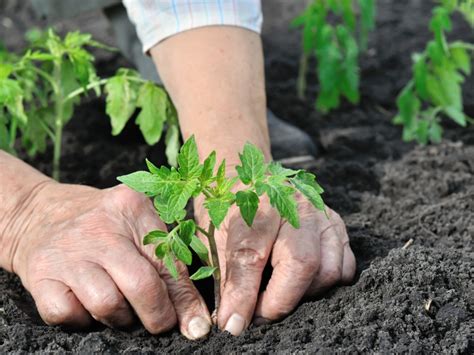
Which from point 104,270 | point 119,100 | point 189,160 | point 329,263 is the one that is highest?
point 189,160

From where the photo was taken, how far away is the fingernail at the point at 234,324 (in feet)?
5.97

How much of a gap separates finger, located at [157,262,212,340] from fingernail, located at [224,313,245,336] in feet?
0.19

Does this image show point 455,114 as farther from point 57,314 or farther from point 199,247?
point 57,314

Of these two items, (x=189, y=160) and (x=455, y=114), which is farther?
(x=455, y=114)

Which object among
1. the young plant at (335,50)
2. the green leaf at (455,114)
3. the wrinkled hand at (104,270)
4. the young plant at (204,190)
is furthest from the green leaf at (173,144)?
the green leaf at (455,114)

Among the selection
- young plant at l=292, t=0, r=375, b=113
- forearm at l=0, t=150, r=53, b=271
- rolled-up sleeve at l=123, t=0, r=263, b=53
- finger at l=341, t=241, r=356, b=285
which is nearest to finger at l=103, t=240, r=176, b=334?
forearm at l=0, t=150, r=53, b=271

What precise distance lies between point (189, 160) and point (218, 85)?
558mm

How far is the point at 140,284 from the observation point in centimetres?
177

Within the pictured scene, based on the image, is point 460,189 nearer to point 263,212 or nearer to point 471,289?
point 471,289

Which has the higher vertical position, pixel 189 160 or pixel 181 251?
pixel 189 160

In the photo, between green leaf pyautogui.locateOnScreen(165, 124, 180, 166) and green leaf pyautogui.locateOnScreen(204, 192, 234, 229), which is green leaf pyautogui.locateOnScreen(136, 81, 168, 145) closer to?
green leaf pyautogui.locateOnScreen(165, 124, 180, 166)

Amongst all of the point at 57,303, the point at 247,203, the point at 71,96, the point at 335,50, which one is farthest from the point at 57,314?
the point at 335,50

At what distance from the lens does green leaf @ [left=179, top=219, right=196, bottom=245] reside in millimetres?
1723

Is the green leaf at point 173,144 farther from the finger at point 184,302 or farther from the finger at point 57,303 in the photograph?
the finger at point 57,303
